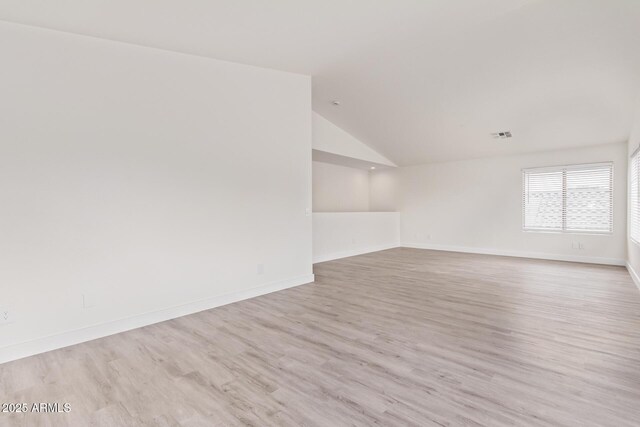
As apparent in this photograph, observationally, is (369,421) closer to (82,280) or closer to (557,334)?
(557,334)

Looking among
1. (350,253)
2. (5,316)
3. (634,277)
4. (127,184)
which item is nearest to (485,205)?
(634,277)

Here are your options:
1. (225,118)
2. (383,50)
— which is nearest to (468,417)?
(225,118)

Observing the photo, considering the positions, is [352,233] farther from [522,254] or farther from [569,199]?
[569,199]

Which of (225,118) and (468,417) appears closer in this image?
(468,417)

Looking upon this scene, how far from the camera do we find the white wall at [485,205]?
6.11 m

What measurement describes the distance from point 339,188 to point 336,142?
200 cm

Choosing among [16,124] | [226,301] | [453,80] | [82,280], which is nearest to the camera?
[16,124]

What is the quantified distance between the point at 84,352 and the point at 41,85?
2236mm

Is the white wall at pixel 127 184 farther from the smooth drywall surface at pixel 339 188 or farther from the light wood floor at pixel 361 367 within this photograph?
the smooth drywall surface at pixel 339 188

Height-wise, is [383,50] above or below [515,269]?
above

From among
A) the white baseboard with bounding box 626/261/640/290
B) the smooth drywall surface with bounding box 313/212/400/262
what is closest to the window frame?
the white baseboard with bounding box 626/261/640/290

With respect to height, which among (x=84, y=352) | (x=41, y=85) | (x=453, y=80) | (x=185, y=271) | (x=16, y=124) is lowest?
(x=84, y=352)

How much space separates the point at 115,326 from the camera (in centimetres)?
295

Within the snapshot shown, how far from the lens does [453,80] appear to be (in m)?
4.58
